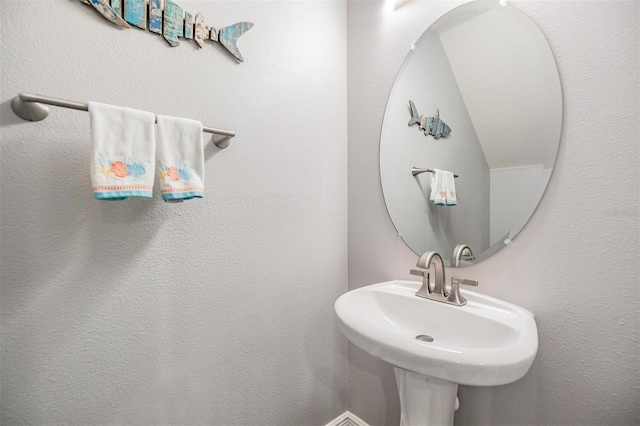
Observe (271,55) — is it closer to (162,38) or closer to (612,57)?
(162,38)

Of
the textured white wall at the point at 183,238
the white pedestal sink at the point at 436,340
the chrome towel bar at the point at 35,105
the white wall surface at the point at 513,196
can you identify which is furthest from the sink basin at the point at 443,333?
the chrome towel bar at the point at 35,105

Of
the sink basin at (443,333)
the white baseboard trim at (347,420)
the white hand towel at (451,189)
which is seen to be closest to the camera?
the sink basin at (443,333)

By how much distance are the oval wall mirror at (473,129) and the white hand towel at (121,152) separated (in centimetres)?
89

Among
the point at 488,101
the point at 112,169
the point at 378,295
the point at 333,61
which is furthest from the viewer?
the point at 333,61

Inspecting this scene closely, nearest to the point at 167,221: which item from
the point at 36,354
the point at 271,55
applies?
the point at 36,354

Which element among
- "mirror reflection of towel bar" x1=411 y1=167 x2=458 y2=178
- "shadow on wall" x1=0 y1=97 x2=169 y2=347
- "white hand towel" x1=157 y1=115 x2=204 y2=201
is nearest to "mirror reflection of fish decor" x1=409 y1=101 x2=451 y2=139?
"mirror reflection of towel bar" x1=411 y1=167 x2=458 y2=178

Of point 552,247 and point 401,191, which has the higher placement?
point 401,191

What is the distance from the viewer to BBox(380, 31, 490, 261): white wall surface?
3.54 ft

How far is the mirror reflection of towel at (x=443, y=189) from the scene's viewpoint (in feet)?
3.73

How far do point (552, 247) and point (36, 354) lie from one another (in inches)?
55.0

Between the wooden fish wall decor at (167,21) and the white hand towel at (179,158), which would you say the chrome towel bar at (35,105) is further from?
the wooden fish wall decor at (167,21)

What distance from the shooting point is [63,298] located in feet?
2.57

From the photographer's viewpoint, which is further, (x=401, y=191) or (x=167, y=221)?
(x=401, y=191)

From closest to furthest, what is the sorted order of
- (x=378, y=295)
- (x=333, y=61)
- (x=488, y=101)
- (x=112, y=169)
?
1. (x=112, y=169)
2. (x=488, y=101)
3. (x=378, y=295)
4. (x=333, y=61)
